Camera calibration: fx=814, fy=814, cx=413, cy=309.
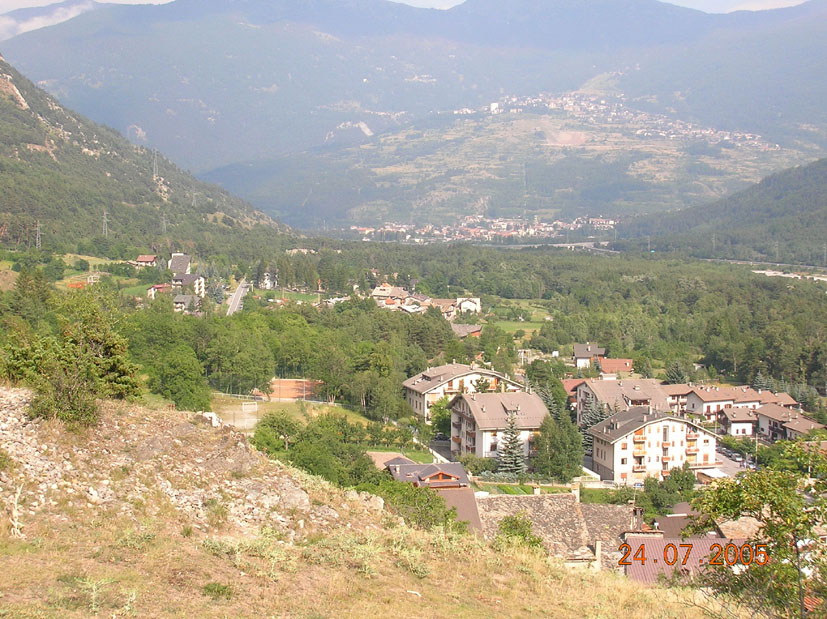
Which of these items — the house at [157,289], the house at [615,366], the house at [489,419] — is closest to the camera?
the house at [489,419]

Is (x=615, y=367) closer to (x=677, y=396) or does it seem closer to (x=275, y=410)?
(x=677, y=396)

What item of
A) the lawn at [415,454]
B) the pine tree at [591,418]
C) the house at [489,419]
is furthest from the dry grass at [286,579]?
the pine tree at [591,418]

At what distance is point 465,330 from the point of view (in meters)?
62.5

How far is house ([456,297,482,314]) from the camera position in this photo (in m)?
76.4

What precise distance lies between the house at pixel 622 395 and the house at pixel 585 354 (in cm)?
1282

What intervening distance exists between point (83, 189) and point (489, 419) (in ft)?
198

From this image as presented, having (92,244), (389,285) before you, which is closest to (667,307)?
Answer: (389,285)

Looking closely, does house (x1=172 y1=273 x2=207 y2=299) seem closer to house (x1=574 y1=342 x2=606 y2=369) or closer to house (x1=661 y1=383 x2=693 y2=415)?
house (x1=574 y1=342 x2=606 y2=369)

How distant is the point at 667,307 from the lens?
7588cm

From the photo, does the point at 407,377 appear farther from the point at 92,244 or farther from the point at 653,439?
the point at 92,244

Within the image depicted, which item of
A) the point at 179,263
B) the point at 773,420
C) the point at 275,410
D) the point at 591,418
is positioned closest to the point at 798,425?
the point at 773,420

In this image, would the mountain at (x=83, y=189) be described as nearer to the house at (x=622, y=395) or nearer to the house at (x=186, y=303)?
the house at (x=186, y=303)

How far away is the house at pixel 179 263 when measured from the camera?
6869cm

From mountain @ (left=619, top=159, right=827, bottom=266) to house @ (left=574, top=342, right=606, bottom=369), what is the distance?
7248 centimetres
